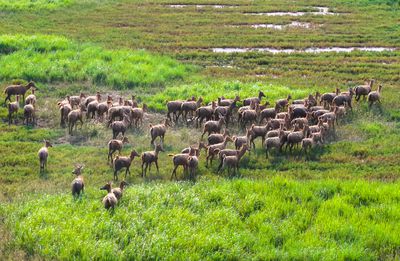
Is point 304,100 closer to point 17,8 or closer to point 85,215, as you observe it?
point 85,215

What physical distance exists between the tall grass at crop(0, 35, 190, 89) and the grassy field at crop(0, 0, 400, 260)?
8cm

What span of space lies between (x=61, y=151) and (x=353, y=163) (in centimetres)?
949

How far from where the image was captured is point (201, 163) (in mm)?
19125

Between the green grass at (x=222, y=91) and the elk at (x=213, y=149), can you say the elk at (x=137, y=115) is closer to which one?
the green grass at (x=222, y=91)

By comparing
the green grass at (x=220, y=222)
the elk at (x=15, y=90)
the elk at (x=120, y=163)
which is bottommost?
the green grass at (x=220, y=222)

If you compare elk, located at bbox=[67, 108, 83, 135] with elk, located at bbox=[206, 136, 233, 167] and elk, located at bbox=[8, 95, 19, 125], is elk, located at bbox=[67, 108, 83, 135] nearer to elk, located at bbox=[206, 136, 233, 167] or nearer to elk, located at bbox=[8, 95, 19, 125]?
elk, located at bbox=[8, 95, 19, 125]

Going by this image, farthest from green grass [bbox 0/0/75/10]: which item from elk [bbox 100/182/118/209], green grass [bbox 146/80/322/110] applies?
elk [bbox 100/182/118/209]

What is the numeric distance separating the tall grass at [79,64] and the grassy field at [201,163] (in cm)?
8

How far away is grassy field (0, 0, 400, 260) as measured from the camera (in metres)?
13.6

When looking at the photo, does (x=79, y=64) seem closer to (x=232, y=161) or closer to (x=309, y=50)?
(x=232, y=161)

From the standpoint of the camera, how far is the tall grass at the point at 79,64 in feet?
89.6

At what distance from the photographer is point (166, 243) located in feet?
44.0

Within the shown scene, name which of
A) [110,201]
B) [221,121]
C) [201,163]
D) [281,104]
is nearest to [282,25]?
[281,104]

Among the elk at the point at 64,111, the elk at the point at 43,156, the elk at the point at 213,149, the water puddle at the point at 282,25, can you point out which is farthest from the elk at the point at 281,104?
the water puddle at the point at 282,25
